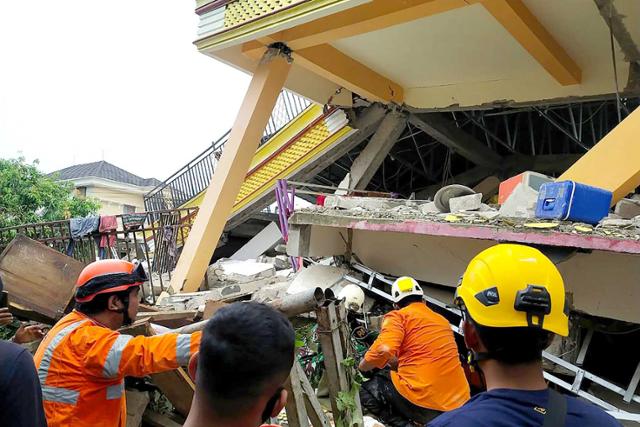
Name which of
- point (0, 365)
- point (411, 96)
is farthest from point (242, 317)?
point (411, 96)

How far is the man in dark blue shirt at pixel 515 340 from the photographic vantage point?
112 cm

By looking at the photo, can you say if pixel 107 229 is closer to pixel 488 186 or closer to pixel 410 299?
pixel 410 299

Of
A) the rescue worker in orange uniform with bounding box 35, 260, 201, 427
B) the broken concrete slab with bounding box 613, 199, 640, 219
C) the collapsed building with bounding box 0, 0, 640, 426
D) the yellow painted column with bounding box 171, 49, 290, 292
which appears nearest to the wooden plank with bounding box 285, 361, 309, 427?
the rescue worker in orange uniform with bounding box 35, 260, 201, 427

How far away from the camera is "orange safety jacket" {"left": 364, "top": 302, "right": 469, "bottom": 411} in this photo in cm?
352

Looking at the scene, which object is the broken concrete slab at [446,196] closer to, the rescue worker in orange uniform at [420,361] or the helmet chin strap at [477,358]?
the rescue worker in orange uniform at [420,361]

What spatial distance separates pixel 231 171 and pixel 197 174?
4.89 meters

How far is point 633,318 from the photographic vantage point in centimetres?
429

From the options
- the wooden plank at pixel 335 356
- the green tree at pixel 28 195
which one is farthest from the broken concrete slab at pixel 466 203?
the green tree at pixel 28 195

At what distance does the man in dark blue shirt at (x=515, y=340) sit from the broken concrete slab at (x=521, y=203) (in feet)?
10.1

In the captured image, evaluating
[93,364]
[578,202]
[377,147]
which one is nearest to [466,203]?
[578,202]

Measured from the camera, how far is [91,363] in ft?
6.43

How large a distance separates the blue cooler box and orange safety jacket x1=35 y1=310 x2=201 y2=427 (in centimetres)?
308

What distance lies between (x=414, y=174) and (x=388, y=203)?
7.29 meters

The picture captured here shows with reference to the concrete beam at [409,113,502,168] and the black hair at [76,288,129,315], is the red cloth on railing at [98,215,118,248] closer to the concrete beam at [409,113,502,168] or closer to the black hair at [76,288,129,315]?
the black hair at [76,288,129,315]
